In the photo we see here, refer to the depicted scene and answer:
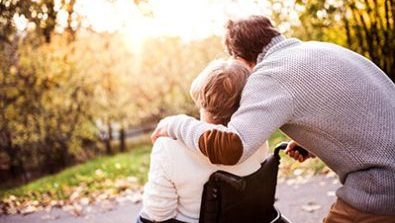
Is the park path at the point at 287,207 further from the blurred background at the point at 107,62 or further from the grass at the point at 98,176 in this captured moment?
the blurred background at the point at 107,62

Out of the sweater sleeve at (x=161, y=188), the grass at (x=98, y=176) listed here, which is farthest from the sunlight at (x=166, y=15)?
the grass at (x=98, y=176)

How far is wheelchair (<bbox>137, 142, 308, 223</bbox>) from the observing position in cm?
240

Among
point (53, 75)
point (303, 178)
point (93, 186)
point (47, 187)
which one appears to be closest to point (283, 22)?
point (303, 178)

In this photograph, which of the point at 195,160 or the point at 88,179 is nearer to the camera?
the point at 195,160

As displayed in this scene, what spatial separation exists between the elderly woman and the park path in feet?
8.37

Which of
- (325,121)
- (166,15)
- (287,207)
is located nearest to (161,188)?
(325,121)

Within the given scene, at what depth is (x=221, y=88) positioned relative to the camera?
7.95ft

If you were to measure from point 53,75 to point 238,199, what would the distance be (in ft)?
30.0

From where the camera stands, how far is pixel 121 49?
47.3 feet

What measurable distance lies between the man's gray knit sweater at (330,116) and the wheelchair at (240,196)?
14 cm

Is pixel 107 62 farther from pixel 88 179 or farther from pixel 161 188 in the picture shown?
pixel 161 188

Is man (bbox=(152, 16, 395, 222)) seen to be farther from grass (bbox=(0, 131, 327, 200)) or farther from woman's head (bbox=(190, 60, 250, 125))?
grass (bbox=(0, 131, 327, 200))

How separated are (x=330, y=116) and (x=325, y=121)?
29 mm

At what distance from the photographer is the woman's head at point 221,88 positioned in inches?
95.3
